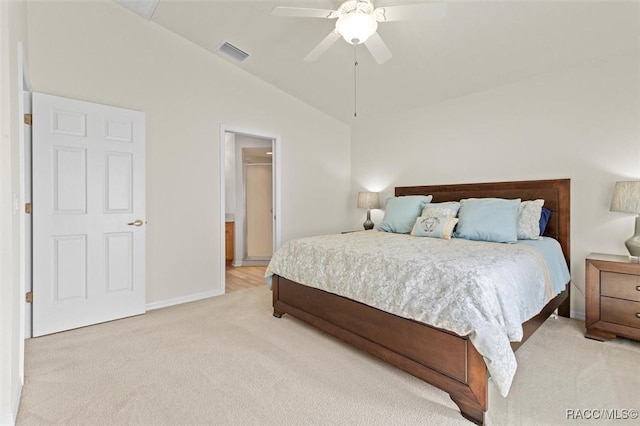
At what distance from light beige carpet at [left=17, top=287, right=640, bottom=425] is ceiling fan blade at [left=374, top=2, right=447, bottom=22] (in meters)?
2.34

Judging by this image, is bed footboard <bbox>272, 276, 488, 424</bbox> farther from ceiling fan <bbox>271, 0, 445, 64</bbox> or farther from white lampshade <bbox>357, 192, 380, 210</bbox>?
white lampshade <bbox>357, 192, 380, 210</bbox>

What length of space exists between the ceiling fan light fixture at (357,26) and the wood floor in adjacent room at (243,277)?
315 cm

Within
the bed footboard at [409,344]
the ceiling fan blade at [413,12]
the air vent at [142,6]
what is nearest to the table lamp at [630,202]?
the bed footboard at [409,344]

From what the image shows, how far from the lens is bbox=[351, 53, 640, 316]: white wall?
106 inches

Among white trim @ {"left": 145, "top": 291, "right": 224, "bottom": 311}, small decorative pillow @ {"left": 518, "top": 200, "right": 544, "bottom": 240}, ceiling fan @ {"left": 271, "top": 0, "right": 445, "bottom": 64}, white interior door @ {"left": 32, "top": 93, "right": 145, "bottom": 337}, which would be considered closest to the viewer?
ceiling fan @ {"left": 271, "top": 0, "right": 445, "bottom": 64}

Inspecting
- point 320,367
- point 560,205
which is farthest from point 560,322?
point 320,367

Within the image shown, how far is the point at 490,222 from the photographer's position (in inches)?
109

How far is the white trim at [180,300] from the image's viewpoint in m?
3.23

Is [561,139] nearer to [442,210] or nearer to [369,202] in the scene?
[442,210]

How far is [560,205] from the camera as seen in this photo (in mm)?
2992

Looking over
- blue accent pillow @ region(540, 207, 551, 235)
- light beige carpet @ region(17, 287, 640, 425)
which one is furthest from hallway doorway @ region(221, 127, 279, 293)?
blue accent pillow @ region(540, 207, 551, 235)

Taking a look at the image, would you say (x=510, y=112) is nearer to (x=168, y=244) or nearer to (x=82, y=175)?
(x=168, y=244)

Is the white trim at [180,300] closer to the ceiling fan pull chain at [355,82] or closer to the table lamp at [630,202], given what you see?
the ceiling fan pull chain at [355,82]

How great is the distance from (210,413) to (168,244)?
2.18m
